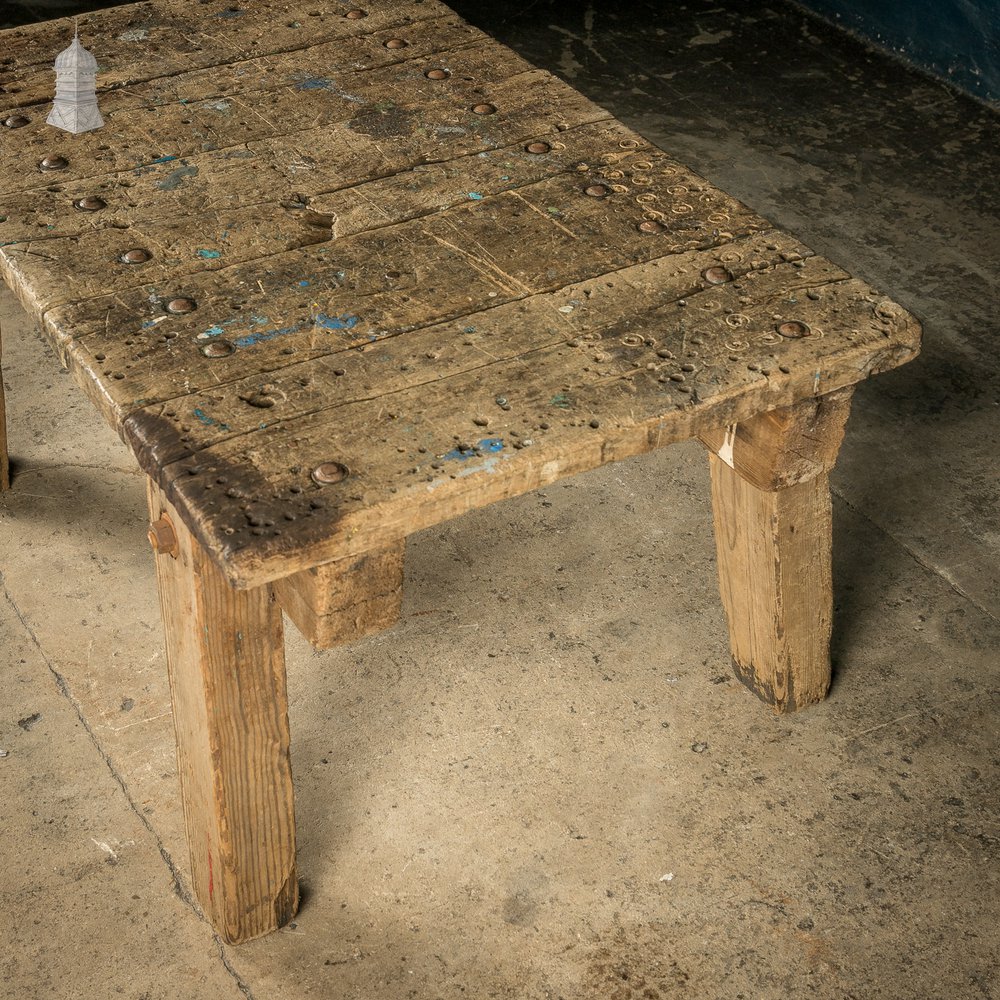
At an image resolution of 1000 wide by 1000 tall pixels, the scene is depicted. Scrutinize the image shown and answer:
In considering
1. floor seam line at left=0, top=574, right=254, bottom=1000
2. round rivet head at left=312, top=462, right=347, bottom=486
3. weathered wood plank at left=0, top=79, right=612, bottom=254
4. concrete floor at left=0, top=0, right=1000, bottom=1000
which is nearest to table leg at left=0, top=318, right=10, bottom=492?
concrete floor at left=0, top=0, right=1000, bottom=1000

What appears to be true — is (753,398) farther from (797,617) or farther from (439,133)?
(439,133)

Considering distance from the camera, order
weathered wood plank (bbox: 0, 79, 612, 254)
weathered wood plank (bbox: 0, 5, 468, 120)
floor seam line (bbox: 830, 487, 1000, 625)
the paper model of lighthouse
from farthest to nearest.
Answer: floor seam line (bbox: 830, 487, 1000, 625), weathered wood plank (bbox: 0, 5, 468, 120), the paper model of lighthouse, weathered wood plank (bbox: 0, 79, 612, 254)

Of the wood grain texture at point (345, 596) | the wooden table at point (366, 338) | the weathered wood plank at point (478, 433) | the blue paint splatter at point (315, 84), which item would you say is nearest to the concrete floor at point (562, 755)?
the wooden table at point (366, 338)

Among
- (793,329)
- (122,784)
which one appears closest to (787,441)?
(793,329)

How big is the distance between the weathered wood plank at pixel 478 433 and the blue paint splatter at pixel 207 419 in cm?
3

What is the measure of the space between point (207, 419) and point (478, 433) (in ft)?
0.96

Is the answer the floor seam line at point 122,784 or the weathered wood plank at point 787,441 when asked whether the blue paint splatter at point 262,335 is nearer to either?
the weathered wood plank at point 787,441

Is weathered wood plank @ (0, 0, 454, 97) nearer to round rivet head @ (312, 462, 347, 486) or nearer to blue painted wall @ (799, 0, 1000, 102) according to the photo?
round rivet head @ (312, 462, 347, 486)

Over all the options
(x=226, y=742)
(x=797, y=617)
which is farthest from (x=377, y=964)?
(x=797, y=617)

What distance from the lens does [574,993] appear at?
1.84 m

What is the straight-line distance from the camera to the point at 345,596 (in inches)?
76.4

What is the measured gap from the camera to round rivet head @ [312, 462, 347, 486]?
153 cm

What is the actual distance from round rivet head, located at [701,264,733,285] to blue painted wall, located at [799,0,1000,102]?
2.55 metres

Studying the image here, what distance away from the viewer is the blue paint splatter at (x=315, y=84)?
7.55ft
